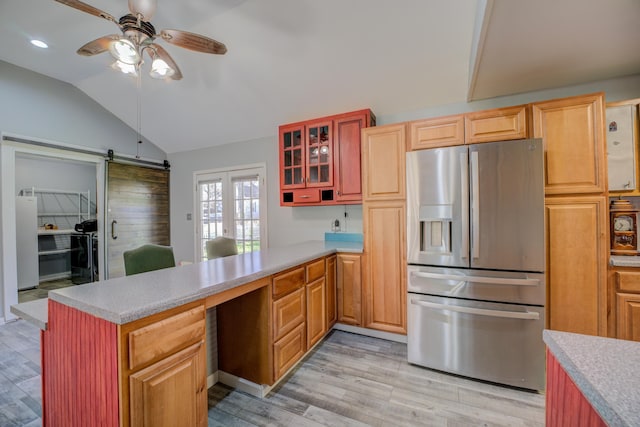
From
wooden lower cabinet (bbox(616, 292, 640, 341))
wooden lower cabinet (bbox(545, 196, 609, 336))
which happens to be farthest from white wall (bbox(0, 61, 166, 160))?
wooden lower cabinet (bbox(616, 292, 640, 341))

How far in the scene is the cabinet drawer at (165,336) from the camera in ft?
3.35

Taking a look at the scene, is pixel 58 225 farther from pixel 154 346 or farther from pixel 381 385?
pixel 381 385

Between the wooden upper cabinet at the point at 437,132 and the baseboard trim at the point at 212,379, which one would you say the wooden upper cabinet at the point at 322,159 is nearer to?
the wooden upper cabinet at the point at 437,132

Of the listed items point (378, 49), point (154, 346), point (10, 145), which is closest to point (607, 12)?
point (378, 49)

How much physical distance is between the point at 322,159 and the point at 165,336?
2416 mm

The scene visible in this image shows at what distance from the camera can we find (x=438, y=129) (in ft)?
7.64

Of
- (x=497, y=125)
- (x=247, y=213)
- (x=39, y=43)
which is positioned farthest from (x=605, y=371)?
(x=39, y=43)

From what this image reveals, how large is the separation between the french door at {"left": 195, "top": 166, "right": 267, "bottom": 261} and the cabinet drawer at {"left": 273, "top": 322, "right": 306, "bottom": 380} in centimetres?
203

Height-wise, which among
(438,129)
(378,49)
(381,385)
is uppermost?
(378,49)

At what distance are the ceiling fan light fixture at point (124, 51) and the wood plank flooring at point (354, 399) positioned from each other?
7.98ft

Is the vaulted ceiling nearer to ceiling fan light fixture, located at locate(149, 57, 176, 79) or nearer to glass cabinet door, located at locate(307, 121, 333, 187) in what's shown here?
glass cabinet door, located at locate(307, 121, 333, 187)

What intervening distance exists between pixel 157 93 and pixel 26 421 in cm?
354

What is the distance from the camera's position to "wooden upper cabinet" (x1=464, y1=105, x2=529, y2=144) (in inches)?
82.4

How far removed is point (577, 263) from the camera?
6.39 feet
